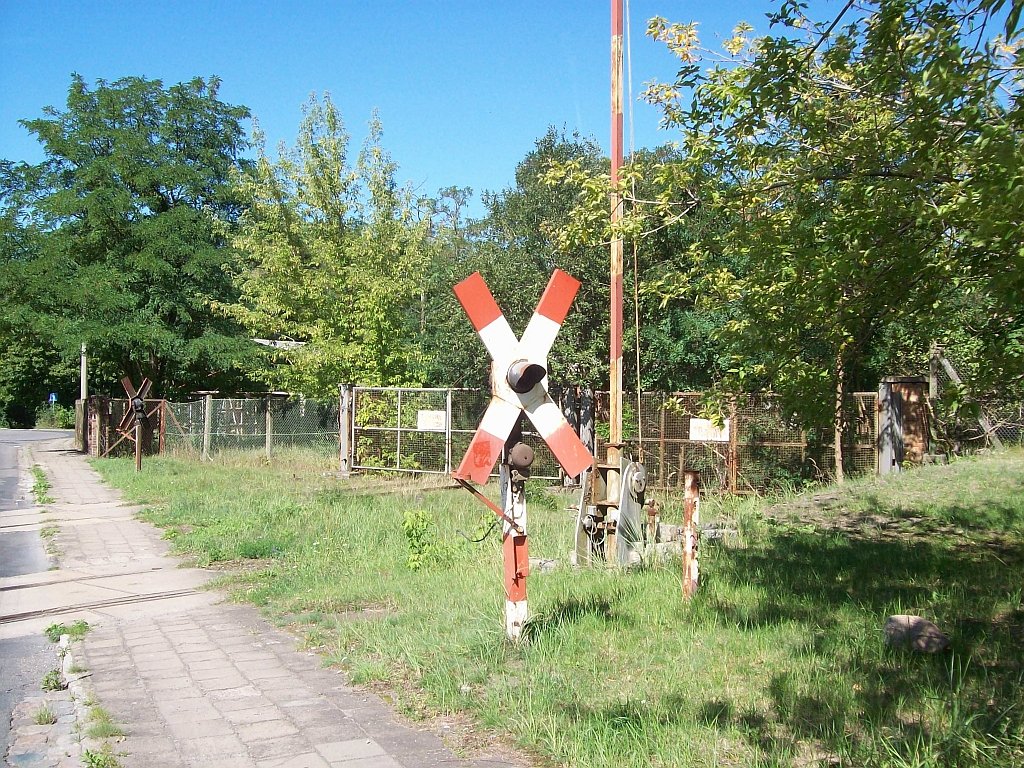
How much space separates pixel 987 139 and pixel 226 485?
16.1 metres

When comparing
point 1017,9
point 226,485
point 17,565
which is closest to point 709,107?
point 1017,9

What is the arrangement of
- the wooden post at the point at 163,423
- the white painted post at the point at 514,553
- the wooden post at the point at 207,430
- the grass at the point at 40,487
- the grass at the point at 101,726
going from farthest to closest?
the wooden post at the point at 163,423
the wooden post at the point at 207,430
the grass at the point at 40,487
the white painted post at the point at 514,553
the grass at the point at 101,726

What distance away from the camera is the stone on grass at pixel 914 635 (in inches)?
215

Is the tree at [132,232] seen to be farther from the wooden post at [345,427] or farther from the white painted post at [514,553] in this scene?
the white painted post at [514,553]

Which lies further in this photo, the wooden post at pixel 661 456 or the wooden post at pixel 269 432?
the wooden post at pixel 269 432

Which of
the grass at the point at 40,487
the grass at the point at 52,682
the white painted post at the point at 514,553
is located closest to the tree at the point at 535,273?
the grass at the point at 40,487

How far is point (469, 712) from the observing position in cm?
527

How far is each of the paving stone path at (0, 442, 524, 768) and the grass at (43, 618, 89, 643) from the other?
9 centimetres

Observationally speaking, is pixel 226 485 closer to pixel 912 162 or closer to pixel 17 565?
pixel 17 565

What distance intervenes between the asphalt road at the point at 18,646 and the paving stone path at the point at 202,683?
0.84 feet

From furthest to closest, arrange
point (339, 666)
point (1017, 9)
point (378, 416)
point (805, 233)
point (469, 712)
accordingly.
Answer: point (378, 416) < point (805, 233) < point (339, 666) < point (469, 712) < point (1017, 9)

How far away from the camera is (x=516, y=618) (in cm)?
608

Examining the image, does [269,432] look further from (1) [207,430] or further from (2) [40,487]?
(2) [40,487]

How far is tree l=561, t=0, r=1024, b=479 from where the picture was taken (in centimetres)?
565
